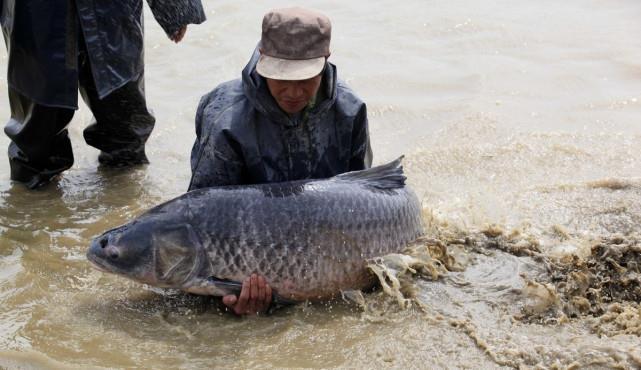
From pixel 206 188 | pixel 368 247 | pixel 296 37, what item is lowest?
pixel 368 247

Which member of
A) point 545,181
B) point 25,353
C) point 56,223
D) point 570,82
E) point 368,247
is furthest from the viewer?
point 570,82

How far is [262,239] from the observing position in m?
3.83

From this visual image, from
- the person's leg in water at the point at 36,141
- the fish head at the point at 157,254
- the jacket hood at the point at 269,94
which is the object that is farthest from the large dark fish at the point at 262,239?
the person's leg in water at the point at 36,141

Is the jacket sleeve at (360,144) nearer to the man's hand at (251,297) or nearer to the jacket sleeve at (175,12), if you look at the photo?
the man's hand at (251,297)

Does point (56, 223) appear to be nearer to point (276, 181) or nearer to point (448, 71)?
point (276, 181)

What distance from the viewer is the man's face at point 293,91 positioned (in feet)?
12.8

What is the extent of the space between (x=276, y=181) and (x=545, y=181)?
2.00 metres

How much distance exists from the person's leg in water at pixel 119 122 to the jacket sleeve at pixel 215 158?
128cm

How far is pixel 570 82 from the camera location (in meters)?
7.11

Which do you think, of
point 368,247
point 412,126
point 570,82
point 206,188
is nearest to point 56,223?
point 206,188

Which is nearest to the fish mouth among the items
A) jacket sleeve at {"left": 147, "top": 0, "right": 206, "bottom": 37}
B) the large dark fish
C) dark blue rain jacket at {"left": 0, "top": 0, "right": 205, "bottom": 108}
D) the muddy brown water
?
the large dark fish

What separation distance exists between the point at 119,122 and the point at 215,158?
1.66 meters

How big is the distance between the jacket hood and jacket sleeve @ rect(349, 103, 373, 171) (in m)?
0.24

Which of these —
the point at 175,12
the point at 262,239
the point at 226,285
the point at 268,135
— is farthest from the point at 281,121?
the point at 175,12
